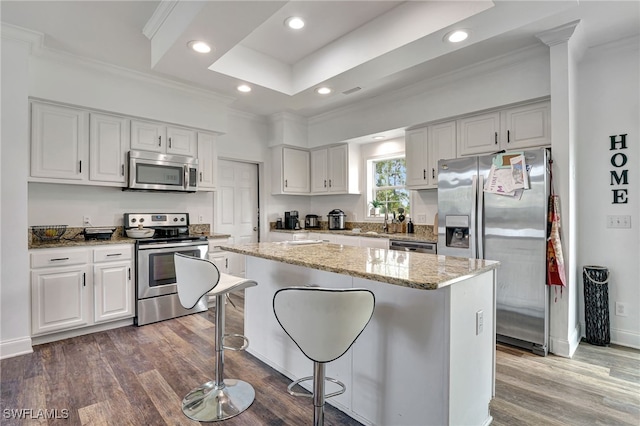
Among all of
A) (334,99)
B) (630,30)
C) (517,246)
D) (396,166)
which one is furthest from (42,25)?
(630,30)

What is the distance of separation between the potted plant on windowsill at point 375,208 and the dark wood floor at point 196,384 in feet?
8.12

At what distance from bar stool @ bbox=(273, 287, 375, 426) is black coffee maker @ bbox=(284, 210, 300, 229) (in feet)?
12.5

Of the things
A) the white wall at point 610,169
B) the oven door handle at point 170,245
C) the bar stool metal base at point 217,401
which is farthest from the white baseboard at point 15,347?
the white wall at point 610,169

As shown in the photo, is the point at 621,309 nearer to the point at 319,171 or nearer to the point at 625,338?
the point at 625,338

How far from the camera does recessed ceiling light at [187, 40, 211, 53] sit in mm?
2547

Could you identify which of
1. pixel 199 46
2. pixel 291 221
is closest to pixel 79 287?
pixel 199 46

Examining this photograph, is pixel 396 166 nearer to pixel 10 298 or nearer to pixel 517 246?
pixel 517 246

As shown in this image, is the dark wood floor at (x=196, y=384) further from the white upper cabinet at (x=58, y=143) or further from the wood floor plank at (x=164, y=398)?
the white upper cabinet at (x=58, y=143)

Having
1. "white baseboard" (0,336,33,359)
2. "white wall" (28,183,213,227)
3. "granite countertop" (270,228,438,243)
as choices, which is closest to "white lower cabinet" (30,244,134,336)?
"white baseboard" (0,336,33,359)

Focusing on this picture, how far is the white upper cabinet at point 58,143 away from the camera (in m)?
3.05

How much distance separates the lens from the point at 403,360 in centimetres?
164

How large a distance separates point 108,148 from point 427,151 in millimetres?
3554

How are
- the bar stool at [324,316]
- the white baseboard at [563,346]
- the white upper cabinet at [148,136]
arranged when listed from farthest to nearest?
the white upper cabinet at [148,136] → the white baseboard at [563,346] → the bar stool at [324,316]

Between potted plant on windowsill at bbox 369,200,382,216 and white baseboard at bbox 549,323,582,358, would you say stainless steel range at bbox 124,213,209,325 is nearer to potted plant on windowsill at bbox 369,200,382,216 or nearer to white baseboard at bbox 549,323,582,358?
potted plant on windowsill at bbox 369,200,382,216
